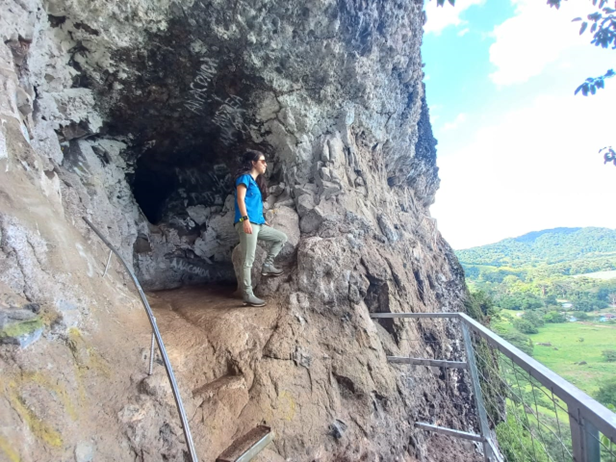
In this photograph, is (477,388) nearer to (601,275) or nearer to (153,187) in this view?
(153,187)

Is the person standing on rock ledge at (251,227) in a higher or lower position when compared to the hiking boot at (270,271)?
higher

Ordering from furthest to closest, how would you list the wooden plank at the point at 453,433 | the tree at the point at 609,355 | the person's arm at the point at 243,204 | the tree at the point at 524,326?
the tree at the point at 524,326
the tree at the point at 609,355
the person's arm at the point at 243,204
the wooden plank at the point at 453,433

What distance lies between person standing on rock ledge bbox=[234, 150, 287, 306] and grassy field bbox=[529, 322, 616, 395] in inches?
910

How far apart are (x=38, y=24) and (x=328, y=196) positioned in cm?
404

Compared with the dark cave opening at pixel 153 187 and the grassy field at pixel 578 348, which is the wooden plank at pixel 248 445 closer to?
the dark cave opening at pixel 153 187

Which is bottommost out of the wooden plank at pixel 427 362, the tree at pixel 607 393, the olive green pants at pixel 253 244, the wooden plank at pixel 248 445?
the tree at pixel 607 393

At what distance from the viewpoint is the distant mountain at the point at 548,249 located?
1983 inches

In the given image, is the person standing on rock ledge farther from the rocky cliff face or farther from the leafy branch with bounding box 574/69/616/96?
the leafy branch with bounding box 574/69/616/96

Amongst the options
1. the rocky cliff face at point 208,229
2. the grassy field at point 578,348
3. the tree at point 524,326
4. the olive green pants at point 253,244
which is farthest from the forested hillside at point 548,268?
the olive green pants at point 253,244

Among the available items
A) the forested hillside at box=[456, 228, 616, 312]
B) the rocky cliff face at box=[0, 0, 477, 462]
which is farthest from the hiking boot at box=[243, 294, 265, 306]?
the forested hillside at box=[456, 228, 616, 312]

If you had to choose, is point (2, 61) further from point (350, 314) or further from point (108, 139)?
point (350, 314)

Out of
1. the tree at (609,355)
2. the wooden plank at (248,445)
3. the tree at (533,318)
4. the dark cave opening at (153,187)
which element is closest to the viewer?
the wooden plank at (248,445)

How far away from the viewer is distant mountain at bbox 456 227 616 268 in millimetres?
50375

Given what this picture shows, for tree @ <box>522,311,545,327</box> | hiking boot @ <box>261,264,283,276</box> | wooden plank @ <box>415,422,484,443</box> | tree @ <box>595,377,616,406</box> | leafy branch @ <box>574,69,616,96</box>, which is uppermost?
leafy branch @ <box>574,69,616,96</box>
